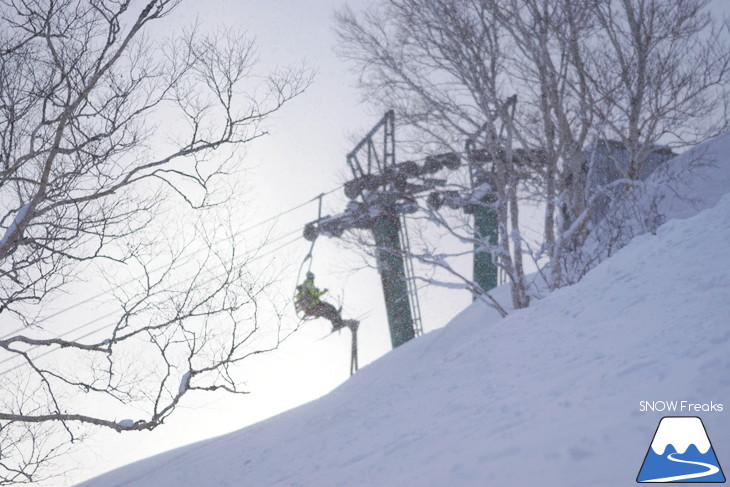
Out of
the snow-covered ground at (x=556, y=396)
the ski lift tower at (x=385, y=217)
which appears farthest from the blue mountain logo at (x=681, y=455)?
the ski lift tower at (x=385, y=217)

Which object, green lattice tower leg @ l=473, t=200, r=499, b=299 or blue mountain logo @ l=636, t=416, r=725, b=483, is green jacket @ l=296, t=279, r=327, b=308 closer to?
green lattice tower leg @ l=473, t=200, r=499, b=299

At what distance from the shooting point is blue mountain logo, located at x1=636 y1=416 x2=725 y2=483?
2395mm

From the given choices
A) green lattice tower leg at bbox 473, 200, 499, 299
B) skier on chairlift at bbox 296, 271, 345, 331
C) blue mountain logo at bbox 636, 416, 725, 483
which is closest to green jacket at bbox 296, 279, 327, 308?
skier on chairlift at bbox 296, 271, 345, 331

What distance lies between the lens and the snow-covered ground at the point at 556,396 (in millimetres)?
2896

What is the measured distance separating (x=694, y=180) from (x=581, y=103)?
187 inches

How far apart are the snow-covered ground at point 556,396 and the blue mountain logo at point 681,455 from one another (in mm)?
44

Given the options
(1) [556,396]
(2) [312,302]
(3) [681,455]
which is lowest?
(3) [681,455]

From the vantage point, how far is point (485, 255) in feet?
38.1

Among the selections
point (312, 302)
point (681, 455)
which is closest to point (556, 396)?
point (681, 455)

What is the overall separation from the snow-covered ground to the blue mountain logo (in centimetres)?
4

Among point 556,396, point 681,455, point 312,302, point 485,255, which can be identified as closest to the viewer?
point 681,455

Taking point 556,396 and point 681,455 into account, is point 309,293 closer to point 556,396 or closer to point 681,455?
point 556,396

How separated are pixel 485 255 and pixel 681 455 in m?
9.12

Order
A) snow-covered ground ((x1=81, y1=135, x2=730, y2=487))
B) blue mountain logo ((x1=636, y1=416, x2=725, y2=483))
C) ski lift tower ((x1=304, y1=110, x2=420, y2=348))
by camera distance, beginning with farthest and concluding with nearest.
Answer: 1. ski lift tower ((x1=304, y1=110, x2=420, y2=348))
2. snow-covered ground ((x1=81, y1=135, x2=730, y2=487))
3. blue mountain logo ((x1=636, y1=416, x2=725, y2=483))
